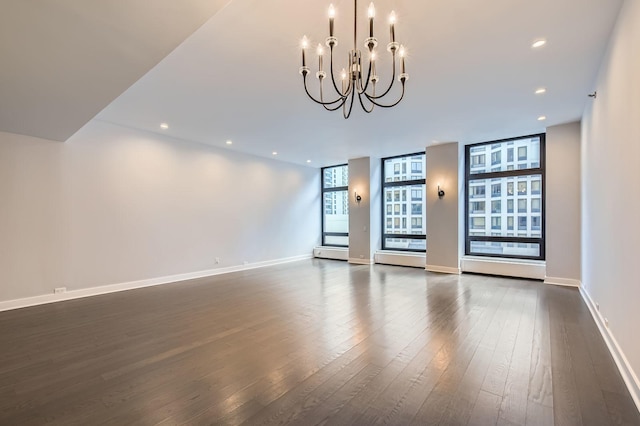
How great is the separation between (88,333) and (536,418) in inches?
172

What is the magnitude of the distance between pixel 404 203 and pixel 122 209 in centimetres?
682

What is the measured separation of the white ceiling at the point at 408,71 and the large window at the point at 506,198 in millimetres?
606

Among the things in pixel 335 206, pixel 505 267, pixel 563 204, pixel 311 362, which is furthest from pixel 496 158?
pixel 311 362

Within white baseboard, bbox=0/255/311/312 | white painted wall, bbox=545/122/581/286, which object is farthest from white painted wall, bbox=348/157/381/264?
white painted wall, bbox=545/122/581/286

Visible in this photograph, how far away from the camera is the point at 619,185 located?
8.71 feet

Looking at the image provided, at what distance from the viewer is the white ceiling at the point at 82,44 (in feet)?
A: 6.72

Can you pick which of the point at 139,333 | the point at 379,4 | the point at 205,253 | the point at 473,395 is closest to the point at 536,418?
the point at 473,395

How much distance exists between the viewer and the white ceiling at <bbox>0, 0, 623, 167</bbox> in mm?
2521

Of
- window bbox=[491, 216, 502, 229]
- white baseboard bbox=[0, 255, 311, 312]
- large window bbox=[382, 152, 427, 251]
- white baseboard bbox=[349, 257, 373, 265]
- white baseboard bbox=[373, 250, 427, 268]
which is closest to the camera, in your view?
white baseboard bbox=[0, 255, 311, 312]

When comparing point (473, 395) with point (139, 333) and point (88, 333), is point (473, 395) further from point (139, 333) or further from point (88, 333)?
point (88, 333)

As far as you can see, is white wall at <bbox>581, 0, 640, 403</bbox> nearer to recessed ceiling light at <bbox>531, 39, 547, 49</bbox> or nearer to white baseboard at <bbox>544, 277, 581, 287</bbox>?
recessed ceiling light at <bbox>531, 39, 547, 49</bbox>

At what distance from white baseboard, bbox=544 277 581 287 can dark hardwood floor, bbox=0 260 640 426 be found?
3.32 ft

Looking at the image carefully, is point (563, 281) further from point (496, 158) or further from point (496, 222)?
point (496, 158)

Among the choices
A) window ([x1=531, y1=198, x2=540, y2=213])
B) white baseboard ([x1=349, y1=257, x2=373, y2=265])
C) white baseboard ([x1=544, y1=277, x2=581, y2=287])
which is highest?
window ([x1=531, y1=198, x2=540, y2=213])
